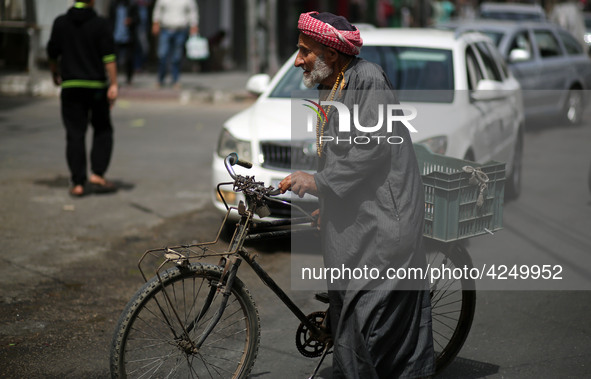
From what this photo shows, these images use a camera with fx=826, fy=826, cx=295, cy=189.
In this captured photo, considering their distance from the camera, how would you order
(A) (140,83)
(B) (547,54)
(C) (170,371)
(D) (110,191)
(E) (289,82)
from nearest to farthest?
1. (C) (170,371)
2. (E) (289,82)
3. (D) (110,191)
4. (B) (547,54)
5. (A) (140,83)

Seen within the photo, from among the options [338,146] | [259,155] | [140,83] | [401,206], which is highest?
[338,146]

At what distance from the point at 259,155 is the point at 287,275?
1.10 m

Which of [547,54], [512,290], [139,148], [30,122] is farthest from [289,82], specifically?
[547,54]

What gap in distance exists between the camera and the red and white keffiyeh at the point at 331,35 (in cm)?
337

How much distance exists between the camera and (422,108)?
693cm

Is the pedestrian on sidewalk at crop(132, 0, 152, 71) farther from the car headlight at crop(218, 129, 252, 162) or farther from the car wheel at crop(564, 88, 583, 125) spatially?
the car headlight at crop(218, 129, 252, 162)

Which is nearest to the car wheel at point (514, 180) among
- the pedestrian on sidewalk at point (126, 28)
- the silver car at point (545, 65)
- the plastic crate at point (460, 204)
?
the silver car at point (545, 65)

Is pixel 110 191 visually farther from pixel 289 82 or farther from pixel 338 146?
pixel 338 146

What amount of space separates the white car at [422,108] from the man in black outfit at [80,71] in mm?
1523

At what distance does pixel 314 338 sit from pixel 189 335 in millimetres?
595

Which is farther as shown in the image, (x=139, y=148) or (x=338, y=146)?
(x=139, y=148)

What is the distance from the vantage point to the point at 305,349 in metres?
3.96

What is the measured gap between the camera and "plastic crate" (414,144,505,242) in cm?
372

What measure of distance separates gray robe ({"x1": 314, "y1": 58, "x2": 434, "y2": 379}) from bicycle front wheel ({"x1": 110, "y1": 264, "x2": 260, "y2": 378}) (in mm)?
483
